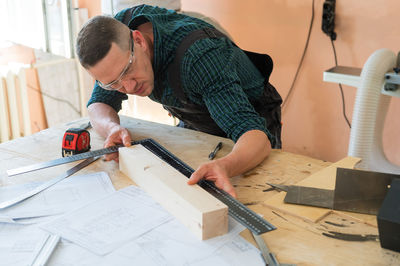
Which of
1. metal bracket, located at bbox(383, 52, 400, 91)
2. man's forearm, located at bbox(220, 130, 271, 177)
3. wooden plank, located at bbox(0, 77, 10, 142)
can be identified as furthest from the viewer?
wooden plank, located at bbox(0, 77, 10, 142)

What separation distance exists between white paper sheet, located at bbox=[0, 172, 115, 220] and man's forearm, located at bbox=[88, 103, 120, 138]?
338mm

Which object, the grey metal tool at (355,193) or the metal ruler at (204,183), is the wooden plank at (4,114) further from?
the grey metal tool at (355,193)

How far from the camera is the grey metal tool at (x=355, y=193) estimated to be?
1051 millimetres

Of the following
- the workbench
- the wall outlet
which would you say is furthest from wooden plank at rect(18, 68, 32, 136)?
the wall outlet

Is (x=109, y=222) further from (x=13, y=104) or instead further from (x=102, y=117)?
(x=13, y=104)

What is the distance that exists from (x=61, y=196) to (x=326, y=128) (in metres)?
2.07

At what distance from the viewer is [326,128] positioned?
280 cm

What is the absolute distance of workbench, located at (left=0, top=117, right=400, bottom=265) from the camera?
909 millimetres

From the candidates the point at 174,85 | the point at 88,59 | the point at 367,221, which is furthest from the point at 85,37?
the point at 367,221

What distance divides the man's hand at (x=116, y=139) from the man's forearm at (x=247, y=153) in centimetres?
39

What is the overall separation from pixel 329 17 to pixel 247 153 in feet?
5.14

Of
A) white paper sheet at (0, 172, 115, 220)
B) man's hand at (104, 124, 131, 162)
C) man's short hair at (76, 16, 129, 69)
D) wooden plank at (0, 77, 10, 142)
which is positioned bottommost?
wooden plank at (0, 77, 10, 142)

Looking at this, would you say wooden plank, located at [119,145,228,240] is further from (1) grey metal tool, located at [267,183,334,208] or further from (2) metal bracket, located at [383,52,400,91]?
(2) metal bracket, located at [383,52,400,91]

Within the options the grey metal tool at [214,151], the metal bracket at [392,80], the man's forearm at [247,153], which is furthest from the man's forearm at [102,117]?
the metal bracket at [392,80]
